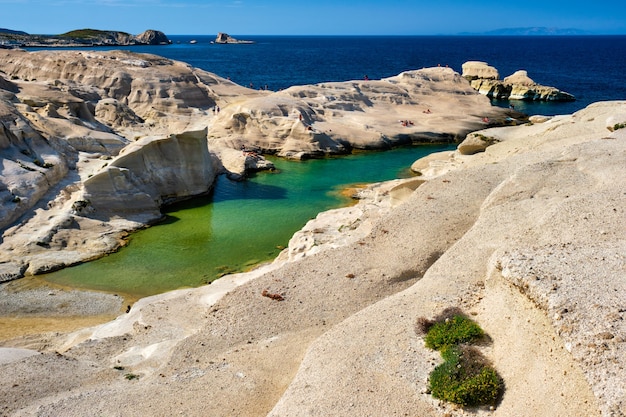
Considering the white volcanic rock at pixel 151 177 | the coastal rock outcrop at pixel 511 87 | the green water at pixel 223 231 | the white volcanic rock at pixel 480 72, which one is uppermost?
the white volcanic rock at pixel 480 72

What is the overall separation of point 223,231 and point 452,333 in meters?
21.7

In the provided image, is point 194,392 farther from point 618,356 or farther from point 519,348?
point 618,356

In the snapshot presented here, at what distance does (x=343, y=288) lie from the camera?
1945 centimetres

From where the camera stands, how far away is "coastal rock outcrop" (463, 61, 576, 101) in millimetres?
87938

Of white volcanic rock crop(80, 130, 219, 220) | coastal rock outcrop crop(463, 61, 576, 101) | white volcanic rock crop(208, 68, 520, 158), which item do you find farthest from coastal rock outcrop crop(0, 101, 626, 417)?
coastal rock outcrop crop(463, 61, 576, 101)

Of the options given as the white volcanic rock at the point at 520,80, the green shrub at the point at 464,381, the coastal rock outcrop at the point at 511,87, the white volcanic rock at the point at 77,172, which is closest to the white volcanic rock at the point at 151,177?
the white volcanic rock at the point at 77,172

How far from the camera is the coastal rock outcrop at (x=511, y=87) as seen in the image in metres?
87.9

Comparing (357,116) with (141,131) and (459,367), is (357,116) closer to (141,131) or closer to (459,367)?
(141,131)

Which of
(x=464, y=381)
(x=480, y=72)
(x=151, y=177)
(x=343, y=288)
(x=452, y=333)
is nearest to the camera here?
(x=464, y=381)

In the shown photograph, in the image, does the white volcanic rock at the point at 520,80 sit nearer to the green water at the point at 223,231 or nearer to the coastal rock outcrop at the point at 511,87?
the coastal rock outcrop at the point at 511,87

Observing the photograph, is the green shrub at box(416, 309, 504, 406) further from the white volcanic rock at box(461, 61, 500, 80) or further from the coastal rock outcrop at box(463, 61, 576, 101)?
the white volcanic rock at box(461, 61, 500, 80)

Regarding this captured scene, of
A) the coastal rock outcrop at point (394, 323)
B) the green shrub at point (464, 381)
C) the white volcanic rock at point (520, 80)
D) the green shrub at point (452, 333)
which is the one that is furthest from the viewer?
the white volcanic rock at point (520, 80)

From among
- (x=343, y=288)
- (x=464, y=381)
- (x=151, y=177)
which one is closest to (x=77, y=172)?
(x=151, y=177)

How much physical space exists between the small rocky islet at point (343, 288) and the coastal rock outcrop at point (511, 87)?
51.2 metres
